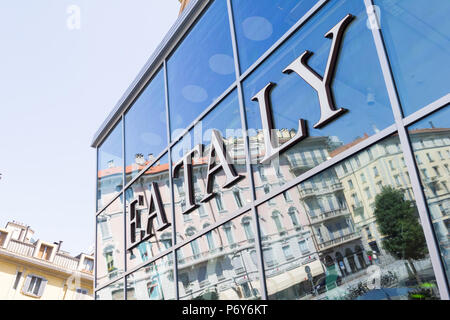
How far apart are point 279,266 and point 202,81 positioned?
11.3 ft

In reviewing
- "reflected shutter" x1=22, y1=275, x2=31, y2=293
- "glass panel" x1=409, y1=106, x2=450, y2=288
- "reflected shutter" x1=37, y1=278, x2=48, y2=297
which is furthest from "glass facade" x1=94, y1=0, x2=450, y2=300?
"reflected shutter" x1=37, y1=278, x2=48, y2=297

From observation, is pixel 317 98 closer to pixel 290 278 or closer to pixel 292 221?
pixel 292 221

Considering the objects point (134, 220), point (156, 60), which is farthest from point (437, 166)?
point (156, 60)

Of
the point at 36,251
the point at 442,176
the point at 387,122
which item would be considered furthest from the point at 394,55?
the point at 36,251

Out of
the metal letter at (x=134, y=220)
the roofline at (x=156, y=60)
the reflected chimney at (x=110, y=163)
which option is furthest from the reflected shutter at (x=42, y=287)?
the metal letter at (x=134, y=220)

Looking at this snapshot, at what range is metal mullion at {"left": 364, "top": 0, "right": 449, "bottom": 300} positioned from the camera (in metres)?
3.31

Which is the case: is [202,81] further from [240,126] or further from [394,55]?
[394,55]

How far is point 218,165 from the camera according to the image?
6113 millimetres

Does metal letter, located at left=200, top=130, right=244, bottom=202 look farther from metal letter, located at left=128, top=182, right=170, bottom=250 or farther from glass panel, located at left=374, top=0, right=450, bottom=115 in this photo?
glass panel, located at left=374, top=0, right=450, bottom=115

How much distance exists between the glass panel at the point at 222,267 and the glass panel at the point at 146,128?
2324 millimetres

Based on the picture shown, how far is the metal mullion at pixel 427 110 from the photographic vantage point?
3.51 m

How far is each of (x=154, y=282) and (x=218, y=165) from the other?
250 centimetres

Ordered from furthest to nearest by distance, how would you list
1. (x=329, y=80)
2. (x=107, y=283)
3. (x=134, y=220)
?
(x=107, y=283)
(x=134, y=220)
(x=329, y=80)

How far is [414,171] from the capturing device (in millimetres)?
3584
